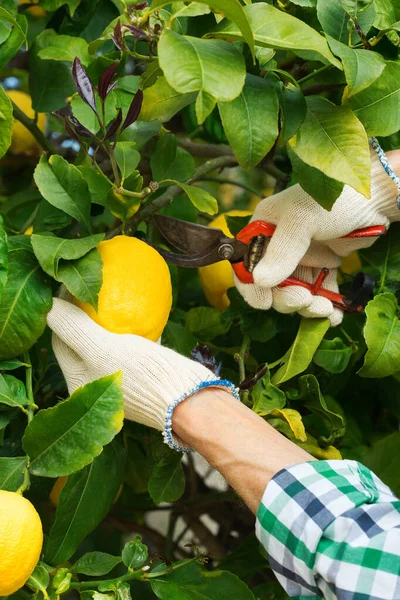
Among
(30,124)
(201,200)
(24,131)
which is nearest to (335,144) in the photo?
(201,200)

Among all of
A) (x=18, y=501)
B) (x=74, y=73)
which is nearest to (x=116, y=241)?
(x=74, y=73)

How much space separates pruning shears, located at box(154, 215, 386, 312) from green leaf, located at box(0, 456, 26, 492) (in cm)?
26

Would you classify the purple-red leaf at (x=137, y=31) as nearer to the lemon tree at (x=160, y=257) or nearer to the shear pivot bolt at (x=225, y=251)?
the lemon tree at (x=160, y=257)

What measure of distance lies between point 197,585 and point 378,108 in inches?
20.1

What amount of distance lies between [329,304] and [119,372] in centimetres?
29

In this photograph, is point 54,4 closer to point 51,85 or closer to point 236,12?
point 51,85

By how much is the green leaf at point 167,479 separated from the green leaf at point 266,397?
4.0 inches

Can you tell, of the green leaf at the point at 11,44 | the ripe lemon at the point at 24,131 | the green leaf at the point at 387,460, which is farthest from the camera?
the ripe lemon at the point at 24,131

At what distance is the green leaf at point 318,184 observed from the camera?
0.72m

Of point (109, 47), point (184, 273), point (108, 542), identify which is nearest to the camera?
point (109, 47)

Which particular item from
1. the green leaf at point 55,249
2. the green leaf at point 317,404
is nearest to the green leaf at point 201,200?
the green leaf at point 55,249

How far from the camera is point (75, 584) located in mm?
697

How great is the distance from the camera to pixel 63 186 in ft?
2.51

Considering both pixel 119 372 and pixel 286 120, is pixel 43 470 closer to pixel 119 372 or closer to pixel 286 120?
pixel 119 372
